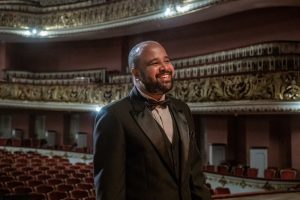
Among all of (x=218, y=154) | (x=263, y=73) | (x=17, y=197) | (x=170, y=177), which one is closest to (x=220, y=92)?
(x=263, y=73)

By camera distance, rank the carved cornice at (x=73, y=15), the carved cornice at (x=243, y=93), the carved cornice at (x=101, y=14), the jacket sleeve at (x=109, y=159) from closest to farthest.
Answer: the jacket sleeve at (x=109, y=159)
the carved cornice at (x=243, y=93)
the carved cornice at (x=101, y=14)
the carved cornice at (x=73, y=15)

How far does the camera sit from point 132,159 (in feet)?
5.04

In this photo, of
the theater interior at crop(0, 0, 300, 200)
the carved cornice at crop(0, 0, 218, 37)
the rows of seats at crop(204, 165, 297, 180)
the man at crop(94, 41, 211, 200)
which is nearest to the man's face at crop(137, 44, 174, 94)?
the man at crop(94, 41, 211, 200)

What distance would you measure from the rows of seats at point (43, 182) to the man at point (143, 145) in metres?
4.60

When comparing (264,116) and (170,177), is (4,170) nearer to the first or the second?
(264,116)

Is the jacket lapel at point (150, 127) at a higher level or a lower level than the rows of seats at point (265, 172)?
higher

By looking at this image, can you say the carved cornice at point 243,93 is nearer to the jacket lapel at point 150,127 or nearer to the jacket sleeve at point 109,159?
the jacket lapel at point 150,127

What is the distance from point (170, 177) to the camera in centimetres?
154

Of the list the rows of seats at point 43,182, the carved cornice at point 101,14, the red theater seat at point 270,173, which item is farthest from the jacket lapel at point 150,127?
the carved cornice at point 101,14

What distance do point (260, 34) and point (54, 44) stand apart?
441 inches

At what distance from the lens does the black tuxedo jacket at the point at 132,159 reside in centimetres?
149

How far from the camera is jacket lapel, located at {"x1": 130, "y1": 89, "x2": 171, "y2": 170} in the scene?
1.53 metres

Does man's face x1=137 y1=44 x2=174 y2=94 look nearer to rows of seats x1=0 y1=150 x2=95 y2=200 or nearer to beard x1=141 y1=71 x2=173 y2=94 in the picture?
beard x1=141 y1=71 x2=173 y2=94

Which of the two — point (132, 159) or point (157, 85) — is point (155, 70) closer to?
point (157, 85)
